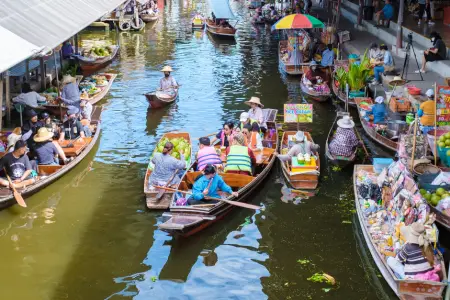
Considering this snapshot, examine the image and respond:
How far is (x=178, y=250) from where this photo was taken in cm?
1073

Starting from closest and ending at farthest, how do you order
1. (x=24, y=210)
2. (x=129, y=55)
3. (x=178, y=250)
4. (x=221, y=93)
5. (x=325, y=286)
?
1. (x=325, y=286)
2. (x=178, y=250)
3. (x=24, y=210)
4. (x=221, y=93)
5. (x=129, y=55)

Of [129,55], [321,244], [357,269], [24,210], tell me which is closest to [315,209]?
[321,244]

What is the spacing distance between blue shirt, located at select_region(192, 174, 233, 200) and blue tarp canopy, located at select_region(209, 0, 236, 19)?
22864 mm

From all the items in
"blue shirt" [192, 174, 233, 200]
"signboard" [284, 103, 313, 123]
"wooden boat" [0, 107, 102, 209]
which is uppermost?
"signboard" [284, 103, 313, 123]

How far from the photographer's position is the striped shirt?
870cm

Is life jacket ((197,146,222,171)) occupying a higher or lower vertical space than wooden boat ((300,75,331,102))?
higher

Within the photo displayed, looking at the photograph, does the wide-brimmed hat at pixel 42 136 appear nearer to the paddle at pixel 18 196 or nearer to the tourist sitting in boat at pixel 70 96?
the paddle at pixel 18 196

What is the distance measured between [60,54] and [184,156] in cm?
1093

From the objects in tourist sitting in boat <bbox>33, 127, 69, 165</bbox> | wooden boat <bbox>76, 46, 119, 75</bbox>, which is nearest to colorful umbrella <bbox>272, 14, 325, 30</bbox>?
wooden boat <bbox>76, 46, 119, 75</bbox>

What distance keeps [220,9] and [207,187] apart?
77.9 feet

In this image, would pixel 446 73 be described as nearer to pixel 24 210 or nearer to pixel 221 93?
pixel 221 93

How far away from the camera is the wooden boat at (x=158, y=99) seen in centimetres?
1931

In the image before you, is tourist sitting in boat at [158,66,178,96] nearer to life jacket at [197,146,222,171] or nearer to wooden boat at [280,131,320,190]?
life jacket at [197,146,222,171]

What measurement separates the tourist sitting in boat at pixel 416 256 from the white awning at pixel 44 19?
7.71m
